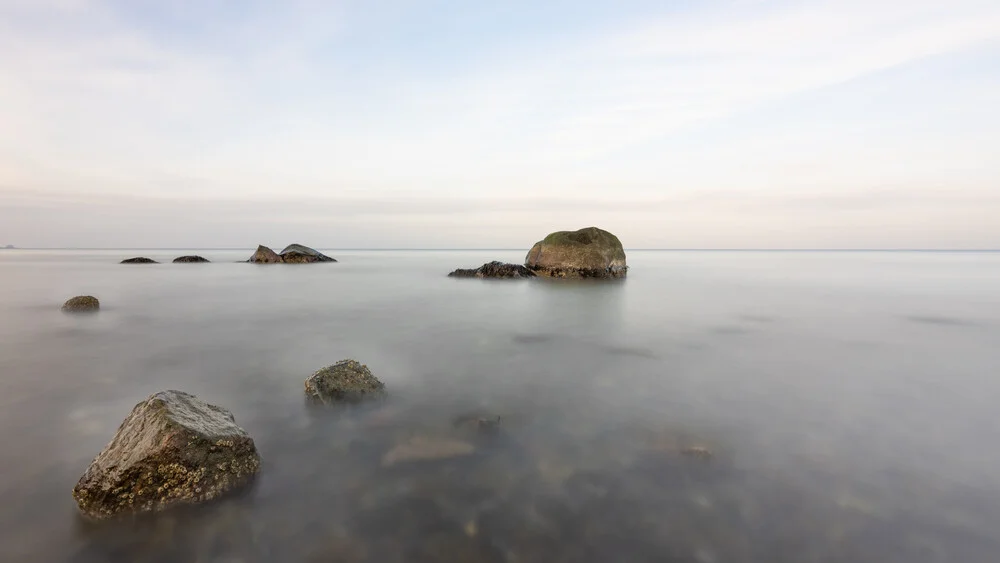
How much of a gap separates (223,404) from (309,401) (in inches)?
51.5

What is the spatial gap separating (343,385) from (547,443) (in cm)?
310

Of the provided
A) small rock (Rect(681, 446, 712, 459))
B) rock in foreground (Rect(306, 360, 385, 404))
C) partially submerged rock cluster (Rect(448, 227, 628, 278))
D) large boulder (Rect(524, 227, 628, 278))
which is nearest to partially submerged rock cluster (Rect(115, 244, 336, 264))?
partially submerged rock cluster (Rect(448, 227, 628, 278))

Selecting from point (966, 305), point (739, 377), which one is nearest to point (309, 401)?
point (739, 377)

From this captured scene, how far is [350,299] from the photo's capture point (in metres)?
18.6

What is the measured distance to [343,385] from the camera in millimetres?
6066

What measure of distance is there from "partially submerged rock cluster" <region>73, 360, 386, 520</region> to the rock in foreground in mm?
1662

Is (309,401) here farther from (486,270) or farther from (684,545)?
(486,270)

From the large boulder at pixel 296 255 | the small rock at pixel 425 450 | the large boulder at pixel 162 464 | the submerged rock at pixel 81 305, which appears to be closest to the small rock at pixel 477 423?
the small rock at pixel 425 450

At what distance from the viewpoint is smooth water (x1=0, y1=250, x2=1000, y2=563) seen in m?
3.31

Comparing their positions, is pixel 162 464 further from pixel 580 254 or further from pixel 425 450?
pixel 580 254

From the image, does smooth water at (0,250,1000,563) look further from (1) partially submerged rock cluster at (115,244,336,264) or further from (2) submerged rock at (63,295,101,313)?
(1) partially submerged rock cluster at (115,244,336,264)

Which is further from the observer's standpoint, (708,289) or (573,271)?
(573,271)

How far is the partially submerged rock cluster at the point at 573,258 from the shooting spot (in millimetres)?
27141

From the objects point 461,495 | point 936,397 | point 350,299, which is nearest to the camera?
point 461,495
